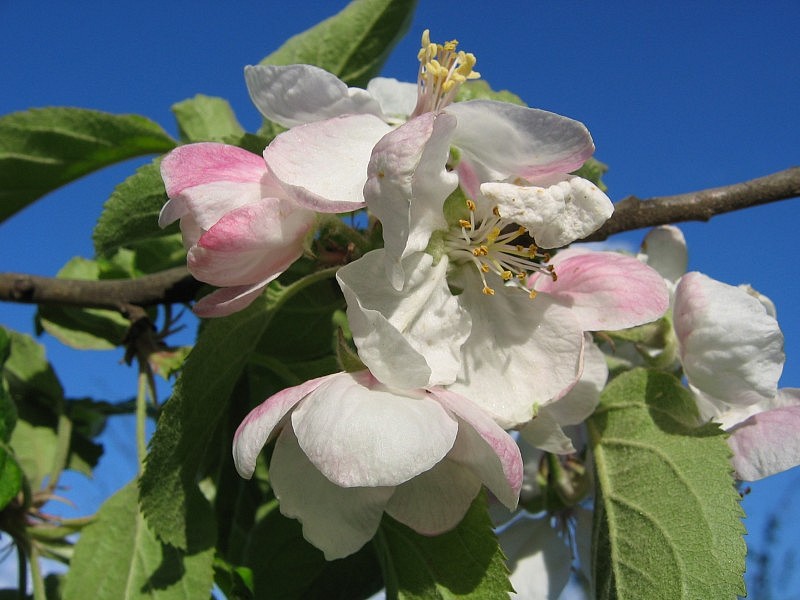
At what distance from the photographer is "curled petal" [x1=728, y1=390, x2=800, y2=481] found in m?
1.03

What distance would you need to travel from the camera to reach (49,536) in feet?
4.70

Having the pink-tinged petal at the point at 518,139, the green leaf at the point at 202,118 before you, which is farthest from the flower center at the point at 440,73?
the green leaf at the point at 202,118

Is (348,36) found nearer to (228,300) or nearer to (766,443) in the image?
(228,300)

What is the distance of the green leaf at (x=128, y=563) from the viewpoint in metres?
1.15

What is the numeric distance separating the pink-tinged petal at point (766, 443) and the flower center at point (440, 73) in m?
0.55

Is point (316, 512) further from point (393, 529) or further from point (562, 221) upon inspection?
point (562, 221)

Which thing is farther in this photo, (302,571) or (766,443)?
(302,571)

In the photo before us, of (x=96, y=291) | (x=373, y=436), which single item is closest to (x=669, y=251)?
(x=373, y=436)

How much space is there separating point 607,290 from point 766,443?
1.05 feet

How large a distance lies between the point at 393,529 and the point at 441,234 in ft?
1.16

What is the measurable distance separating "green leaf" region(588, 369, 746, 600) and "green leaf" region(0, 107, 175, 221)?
94cm

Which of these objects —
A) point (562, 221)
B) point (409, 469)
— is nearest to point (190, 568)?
point (409, 469)

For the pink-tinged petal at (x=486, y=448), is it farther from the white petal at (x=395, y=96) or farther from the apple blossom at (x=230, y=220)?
the white petal at (x=395, y=96)

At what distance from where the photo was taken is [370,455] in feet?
2.39
